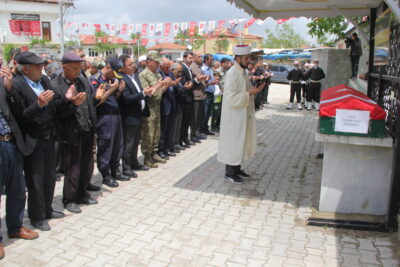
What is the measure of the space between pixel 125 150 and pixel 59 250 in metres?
2.32

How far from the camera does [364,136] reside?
3896mm

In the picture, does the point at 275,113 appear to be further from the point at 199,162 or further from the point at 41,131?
the point at 41,131

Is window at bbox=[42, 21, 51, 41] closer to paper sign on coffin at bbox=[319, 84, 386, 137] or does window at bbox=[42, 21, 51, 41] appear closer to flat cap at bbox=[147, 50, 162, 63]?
flat cap at bbox=[147, 50, 162, 63]

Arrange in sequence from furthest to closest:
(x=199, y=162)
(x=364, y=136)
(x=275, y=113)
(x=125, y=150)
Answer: (x=275, y=113), (x=199, y=162), (x=125, y=150), (x=364, y=136)

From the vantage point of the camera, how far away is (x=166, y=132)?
7.03 m

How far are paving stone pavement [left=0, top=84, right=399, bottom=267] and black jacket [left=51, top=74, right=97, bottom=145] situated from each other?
3.29 ft

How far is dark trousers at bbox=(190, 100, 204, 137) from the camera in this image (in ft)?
26.7

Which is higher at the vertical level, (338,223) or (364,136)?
(364,136)

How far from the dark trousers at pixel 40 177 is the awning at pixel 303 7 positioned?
3562 mm

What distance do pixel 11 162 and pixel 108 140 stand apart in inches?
67.0

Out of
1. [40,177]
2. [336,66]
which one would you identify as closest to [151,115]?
[40,177]

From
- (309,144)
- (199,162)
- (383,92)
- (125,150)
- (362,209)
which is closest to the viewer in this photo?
(362,209)

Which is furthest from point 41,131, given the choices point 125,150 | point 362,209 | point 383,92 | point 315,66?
point 315,66

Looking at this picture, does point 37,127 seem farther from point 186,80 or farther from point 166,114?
point 186,80
